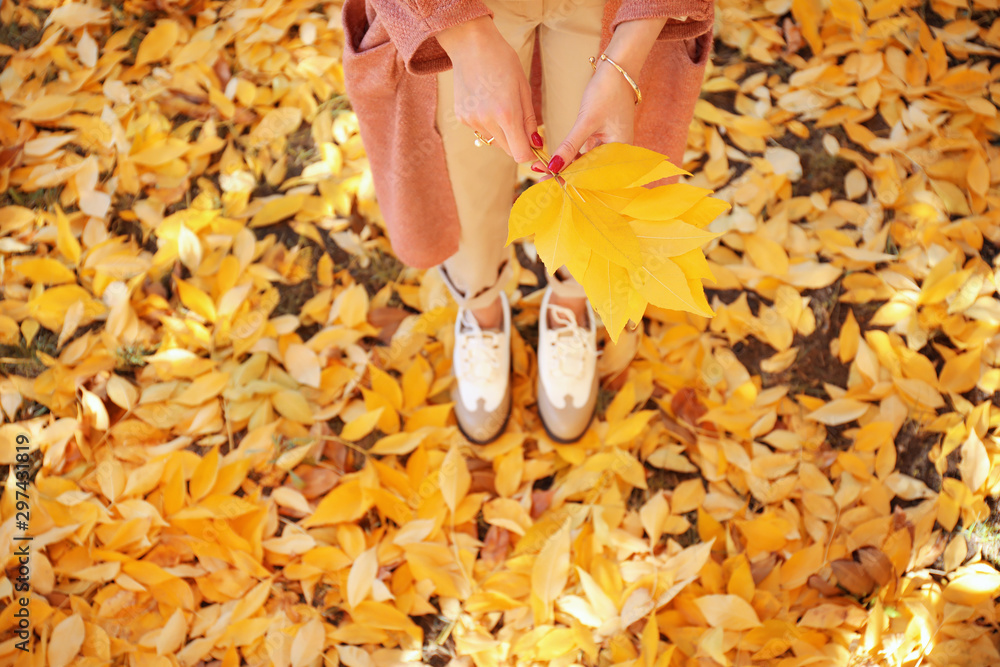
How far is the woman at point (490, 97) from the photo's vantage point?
0.67 meters

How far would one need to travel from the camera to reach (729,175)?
58.0 inches

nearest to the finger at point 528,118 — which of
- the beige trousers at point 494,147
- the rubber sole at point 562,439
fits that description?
the beige trousers at point 494,147

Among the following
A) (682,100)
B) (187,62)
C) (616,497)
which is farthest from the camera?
(187,62)

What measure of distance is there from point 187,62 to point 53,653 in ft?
4.48

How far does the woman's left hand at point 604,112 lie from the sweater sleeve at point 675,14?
6 cm

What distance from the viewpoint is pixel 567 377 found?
120 cm

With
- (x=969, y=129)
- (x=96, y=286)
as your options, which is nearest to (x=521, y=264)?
(x=96, y=286)

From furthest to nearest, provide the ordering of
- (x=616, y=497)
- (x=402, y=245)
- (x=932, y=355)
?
(x=932, y=355) → (x=616, y=497) → (x=402, y=245)

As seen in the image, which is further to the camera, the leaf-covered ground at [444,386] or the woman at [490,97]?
the leaf-covered ground at [444,386]

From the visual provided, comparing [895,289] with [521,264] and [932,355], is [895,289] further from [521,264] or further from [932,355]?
[521,264]

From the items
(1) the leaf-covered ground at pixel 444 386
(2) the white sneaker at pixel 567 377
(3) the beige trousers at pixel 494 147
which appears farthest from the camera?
(2) the white sneaker at pixel 567 377

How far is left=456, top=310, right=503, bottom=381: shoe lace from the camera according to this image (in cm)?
121

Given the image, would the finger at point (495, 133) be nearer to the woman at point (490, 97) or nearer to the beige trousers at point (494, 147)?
the woman at point (490, 97)

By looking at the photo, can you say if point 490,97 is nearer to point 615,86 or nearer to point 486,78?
point 486,78
